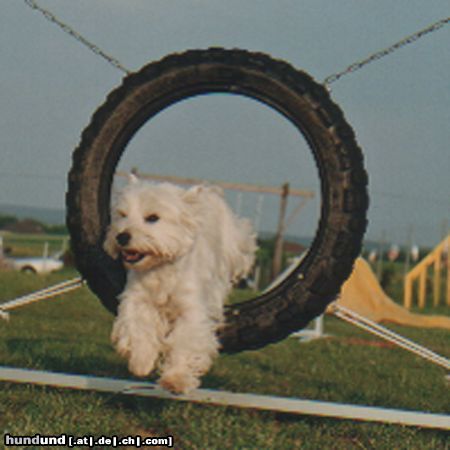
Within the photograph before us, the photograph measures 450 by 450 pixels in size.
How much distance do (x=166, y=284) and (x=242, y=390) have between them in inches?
74.1

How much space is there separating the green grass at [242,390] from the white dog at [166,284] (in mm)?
419

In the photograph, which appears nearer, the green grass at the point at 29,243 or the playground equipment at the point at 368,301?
the playground equipment at the point at 368,301

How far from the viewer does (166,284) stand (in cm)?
452

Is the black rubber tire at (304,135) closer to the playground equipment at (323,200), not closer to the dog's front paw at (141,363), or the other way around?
the playground equipment at (323,200)

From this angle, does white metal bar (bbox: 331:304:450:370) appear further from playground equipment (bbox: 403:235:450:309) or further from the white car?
the white car

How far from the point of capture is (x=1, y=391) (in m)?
5.13

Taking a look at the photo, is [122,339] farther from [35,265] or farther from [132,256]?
[35,265]

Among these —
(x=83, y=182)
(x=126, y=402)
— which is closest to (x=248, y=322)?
(x=126, y=402)

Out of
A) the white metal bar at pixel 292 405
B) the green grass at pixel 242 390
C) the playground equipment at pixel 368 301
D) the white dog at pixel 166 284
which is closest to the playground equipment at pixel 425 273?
the playground equipment at pixel 368 301

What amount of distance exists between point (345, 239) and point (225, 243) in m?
0.98

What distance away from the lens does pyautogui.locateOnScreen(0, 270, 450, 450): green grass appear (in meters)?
4.51

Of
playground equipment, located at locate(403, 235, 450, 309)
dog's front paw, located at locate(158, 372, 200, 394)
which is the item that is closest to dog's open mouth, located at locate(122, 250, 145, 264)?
dog's front paw, located at locate(158, 372, 200, 394)

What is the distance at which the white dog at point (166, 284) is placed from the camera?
4.26 metres

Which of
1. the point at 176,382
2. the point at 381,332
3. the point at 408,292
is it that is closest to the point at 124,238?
the point at 176,382
